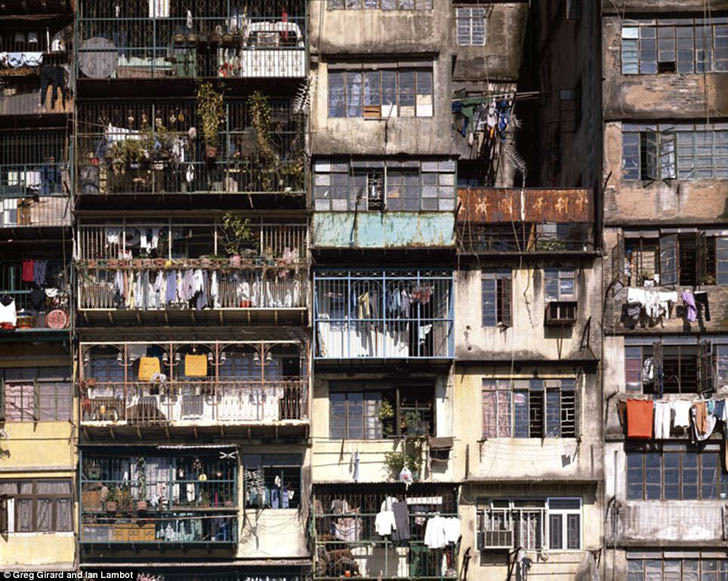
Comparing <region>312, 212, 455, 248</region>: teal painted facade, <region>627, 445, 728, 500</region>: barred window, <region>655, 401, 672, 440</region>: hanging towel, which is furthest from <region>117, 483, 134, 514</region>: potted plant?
<region>655, 401, 672, 440</region>: hanging towel

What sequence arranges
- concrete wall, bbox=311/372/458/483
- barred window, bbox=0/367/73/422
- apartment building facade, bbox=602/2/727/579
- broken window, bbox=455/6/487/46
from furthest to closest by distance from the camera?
1. broken window, bbox=455/6/487/46
2. barred window, bbox=0/367/73/422
3. concrete wall, bbox=311/372/458/483
4. apartment building facade, bbox=602/2/727/579

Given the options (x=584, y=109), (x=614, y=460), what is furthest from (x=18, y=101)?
(x=614, y=460)

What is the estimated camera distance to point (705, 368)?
29078 mm

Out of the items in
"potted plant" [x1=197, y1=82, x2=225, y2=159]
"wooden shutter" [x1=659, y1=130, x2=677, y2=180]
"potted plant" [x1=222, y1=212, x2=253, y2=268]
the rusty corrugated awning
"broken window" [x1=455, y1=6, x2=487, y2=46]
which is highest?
"broken window" [x1=455, y1=6, x2=487, y2=46]

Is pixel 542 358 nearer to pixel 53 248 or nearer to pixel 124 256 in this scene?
pixel 124 256

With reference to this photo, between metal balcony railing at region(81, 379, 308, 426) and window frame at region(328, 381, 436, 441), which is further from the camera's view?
window frame at region(328, 381, 436, 441)

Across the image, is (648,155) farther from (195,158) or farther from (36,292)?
(36,292)

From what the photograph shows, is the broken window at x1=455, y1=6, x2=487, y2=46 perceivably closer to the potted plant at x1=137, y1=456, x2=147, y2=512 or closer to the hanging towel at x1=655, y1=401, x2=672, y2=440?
the hanging towel at x1=655, y1=401, x2=672, y2=440

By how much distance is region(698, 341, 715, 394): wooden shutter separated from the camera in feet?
95.2

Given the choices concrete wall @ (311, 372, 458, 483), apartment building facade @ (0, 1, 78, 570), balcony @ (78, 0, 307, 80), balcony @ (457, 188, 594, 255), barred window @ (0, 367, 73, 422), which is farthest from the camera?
barred window @ (0, 367, 73, 422)

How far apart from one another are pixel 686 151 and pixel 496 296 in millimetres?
5895

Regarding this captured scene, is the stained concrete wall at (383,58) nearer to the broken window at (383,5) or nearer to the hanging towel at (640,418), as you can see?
the broken window at (383,5)

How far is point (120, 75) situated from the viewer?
3058 cm

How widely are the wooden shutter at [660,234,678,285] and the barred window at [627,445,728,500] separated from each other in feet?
13.5
